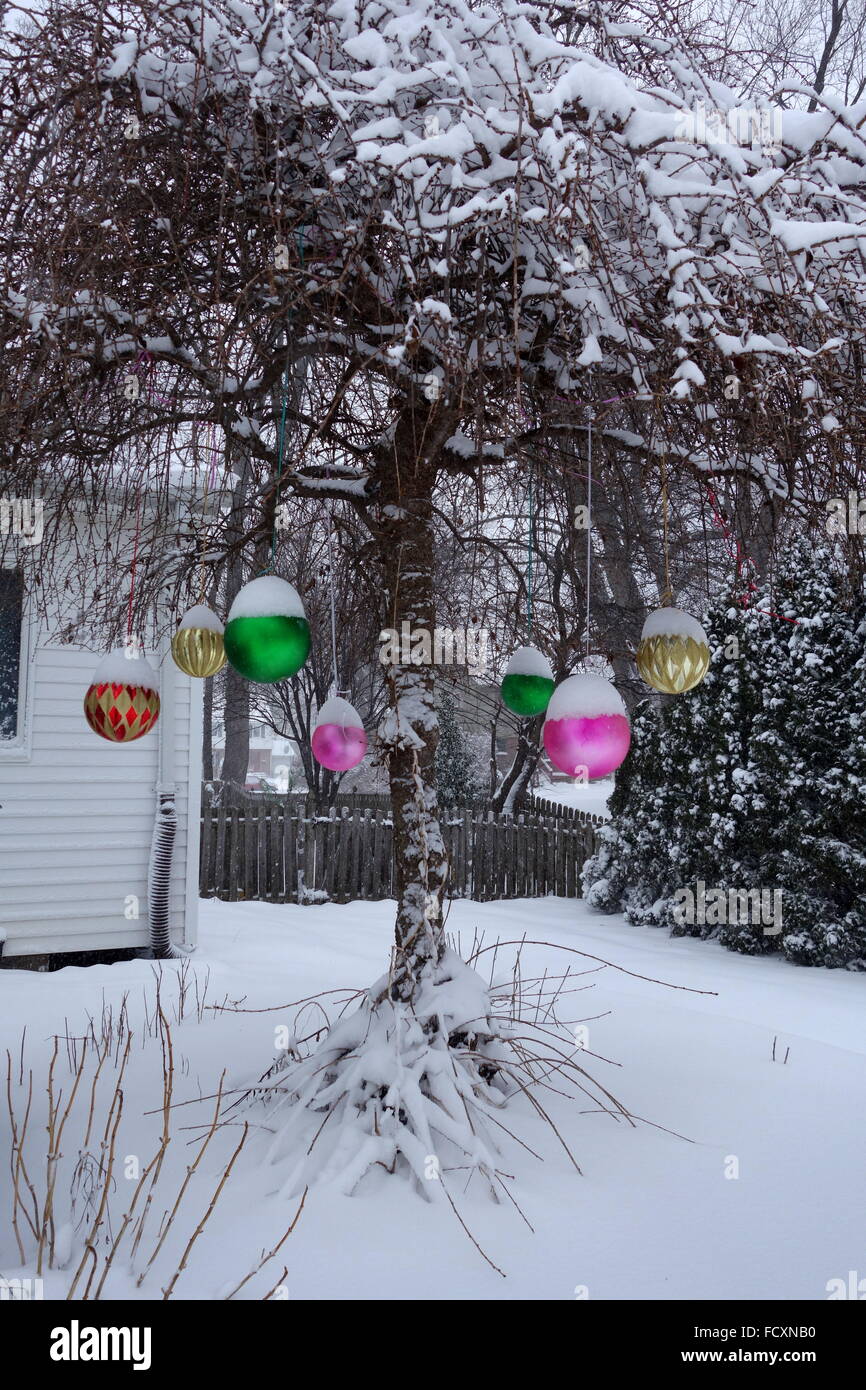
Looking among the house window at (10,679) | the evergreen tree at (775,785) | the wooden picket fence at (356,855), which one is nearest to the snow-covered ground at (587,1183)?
the evergreen tree at (775,785)

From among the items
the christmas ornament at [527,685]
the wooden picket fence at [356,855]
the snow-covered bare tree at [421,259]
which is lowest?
the wooden picket fence at [356,855]

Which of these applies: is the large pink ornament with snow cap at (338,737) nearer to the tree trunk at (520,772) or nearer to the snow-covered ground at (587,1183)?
the snow-covered ground at (587,1183)

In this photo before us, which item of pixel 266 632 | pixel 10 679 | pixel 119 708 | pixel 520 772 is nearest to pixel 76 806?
pixel 10 679

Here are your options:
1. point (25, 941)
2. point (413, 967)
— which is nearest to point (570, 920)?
point (25, 941)

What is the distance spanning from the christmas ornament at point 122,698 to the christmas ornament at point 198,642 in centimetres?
14

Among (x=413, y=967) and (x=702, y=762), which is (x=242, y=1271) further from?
(x=702, y=762)

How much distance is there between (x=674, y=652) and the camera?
306 centimetres

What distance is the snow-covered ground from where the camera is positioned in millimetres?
2223

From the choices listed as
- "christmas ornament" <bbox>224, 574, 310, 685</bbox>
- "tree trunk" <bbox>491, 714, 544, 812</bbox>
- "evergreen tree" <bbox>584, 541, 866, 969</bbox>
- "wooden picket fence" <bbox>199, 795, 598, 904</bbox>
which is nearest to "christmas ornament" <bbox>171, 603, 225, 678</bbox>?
"christmas ornament" <bbox>224, 574, 310, 685</bbox>

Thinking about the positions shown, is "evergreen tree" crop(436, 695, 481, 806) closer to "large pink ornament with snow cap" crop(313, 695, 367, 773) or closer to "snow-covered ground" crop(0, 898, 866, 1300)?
"snow-covered ground" crop(0, 898, 866, 1300)

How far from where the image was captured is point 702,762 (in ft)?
26.8

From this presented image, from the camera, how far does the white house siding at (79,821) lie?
706 cm

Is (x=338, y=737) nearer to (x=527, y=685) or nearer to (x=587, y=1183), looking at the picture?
(x=527, y=685)

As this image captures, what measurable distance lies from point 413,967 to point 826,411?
207cm
